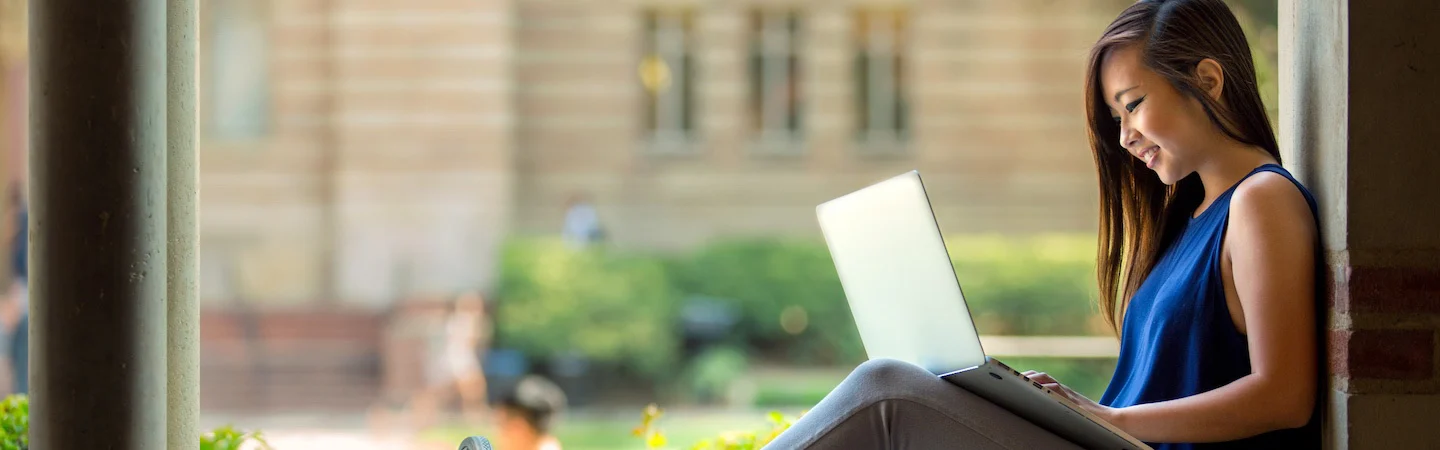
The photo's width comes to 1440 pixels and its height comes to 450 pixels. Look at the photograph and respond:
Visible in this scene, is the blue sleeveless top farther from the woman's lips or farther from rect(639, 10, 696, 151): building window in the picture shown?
rect(639, 10, 696, 151): building window

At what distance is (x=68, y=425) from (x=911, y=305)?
4.33 ft

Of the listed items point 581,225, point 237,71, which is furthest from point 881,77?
point 237,71

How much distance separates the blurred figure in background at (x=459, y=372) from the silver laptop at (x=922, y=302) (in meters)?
9.48

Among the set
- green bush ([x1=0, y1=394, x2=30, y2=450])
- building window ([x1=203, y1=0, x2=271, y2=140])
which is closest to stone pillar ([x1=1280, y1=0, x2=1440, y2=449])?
green bush ([x1=0, y1=394, x2=30, y2=450])

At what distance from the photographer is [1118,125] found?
7.22 ft

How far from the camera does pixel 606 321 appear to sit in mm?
12867

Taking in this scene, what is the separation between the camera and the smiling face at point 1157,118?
1.97 meters

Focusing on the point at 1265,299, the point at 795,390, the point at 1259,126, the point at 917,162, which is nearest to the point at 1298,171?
the point at 1259,126

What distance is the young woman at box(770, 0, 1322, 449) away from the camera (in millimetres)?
1800

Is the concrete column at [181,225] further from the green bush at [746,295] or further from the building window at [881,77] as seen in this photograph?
the building window at [881,77]

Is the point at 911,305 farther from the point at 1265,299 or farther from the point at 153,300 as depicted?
the point at 153,300

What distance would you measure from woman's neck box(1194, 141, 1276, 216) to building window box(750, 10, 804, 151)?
1393 centimetres

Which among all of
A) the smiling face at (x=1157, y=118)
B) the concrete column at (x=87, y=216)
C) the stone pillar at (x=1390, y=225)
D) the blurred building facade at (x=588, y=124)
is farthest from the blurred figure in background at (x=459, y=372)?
the stone pillar at (x=1390, y=225)

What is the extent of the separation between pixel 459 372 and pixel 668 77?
564 cm
